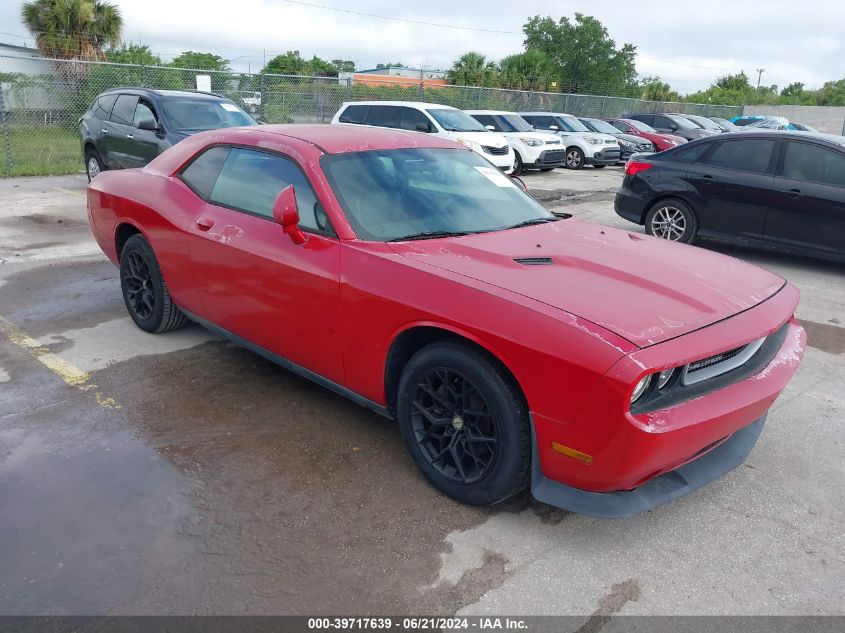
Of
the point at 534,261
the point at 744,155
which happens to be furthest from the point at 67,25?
the point at 534,261

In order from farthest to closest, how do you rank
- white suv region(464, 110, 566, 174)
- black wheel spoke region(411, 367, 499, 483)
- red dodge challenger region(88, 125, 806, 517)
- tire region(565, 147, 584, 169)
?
tire region(565, 147, 584, 169) < white suv region(464, 110, 566, 174) < black wheel spoke region(411, 367, 499, 483) < red dodge challenger region(88, 125, 806, 517)

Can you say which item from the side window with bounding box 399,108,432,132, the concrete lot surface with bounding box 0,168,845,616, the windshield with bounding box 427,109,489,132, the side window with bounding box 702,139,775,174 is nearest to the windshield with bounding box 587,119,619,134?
the windshield with bounding box 427,109,489,132

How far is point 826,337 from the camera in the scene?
5.65m

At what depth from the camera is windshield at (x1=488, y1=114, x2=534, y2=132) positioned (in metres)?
17.9

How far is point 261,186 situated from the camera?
4012 millimetres

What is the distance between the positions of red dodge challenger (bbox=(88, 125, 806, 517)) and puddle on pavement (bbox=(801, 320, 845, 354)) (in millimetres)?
2162

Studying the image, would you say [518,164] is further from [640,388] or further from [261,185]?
[640,388]

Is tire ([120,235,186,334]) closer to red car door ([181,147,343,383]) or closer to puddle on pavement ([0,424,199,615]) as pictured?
red car door ([181,147,343,383])

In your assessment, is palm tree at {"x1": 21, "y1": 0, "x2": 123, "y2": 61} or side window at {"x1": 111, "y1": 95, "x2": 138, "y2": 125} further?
palm tree at {"x1": 21, "y1": 0, "x2": 123, "y2": 61}

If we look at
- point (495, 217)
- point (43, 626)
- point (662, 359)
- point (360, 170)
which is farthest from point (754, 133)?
point (43, 626)

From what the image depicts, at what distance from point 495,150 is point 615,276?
12457mm

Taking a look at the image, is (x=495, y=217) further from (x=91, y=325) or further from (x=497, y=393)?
(x=91, y=325)

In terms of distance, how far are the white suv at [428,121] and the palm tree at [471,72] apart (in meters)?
23.9

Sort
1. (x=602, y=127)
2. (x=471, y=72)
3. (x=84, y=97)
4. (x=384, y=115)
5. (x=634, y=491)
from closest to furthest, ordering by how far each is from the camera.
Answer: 1. (x=634, y=491)
2. (x=384, y=115)
3. (x=84, y=97)
4. (x=602, y=127)
5. (x=471, y=72)
